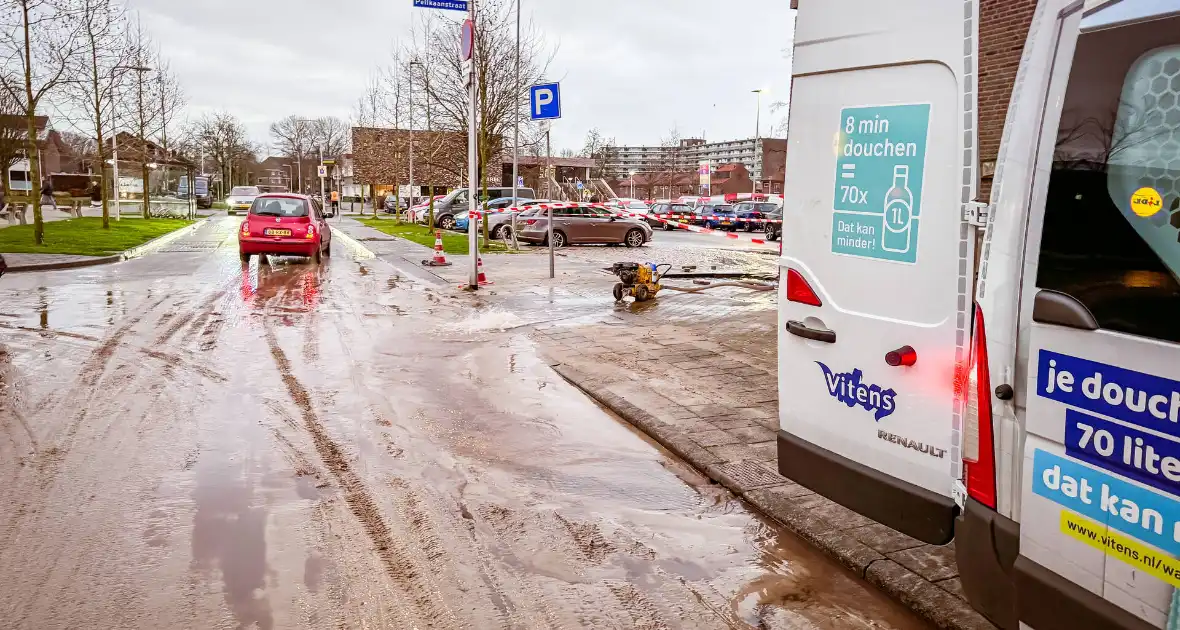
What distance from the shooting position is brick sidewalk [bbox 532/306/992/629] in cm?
391

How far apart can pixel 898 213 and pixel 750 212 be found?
37.9m

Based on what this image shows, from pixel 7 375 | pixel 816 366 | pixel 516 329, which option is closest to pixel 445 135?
pixel 516 329

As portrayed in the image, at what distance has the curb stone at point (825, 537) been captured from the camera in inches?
138

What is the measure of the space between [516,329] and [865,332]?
7.34 metres

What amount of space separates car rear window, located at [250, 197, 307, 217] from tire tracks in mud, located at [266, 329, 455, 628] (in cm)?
1231

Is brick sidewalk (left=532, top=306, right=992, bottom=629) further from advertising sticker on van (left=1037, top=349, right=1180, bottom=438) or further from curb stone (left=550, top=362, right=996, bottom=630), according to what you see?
advertising sticker on van (left=1037, top=349, right=1180, bottom=438)

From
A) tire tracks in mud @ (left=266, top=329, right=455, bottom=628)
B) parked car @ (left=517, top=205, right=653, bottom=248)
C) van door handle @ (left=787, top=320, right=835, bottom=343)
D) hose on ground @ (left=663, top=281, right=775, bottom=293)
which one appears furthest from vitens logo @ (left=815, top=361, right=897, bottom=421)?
parked car @ (left=517, top=205, right=653, bottom=248)

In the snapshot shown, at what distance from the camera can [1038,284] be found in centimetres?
257

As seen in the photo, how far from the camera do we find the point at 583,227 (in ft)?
88.8

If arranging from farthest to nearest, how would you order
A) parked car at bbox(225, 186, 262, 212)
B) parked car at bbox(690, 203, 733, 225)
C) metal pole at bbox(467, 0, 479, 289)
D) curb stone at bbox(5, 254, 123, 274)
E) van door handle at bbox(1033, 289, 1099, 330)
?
parked car at bbox(225, 186, 262, 212)
parked car at bbox(690, 203, 733, 225)
curb stone at bbox(5, 254, 123, 274)
metal pole at bbox(467, 0, 479, 289)
van door handle at bbox(1033, 289, 1099, 330)

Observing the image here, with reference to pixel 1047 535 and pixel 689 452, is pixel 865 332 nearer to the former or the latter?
pixel 1047 535

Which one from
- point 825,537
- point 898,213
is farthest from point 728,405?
point 898,213

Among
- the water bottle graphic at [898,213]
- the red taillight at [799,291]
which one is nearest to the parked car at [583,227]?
the red taillight at [799,291]

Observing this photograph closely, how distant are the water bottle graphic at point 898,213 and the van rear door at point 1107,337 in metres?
0.72
